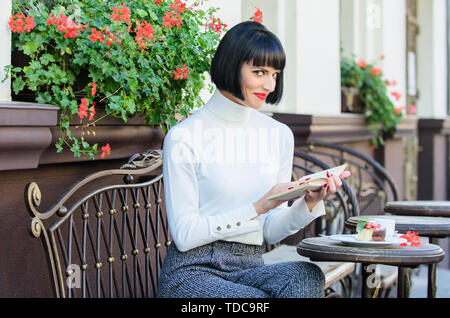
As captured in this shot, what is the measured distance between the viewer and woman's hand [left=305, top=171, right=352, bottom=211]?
2.19 meters

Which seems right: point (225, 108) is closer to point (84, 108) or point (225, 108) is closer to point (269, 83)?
point (269, 83)

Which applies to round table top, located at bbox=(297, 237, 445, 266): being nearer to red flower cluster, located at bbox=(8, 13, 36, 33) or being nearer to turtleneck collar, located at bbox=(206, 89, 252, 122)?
turtleneck collar, located at bbox=(206, 89, 252, 122)

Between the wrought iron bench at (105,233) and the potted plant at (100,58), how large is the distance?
0.61ft

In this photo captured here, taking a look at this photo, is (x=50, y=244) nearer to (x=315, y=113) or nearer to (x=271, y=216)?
(x=271, y=216)

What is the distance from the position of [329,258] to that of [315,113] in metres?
3.38

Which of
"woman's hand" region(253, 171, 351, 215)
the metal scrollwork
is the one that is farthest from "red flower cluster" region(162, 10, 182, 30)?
the metal scrollwork

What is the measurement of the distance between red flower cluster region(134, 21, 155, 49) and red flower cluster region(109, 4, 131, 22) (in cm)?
8

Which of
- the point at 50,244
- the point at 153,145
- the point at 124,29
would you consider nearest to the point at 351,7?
the point at 153,145

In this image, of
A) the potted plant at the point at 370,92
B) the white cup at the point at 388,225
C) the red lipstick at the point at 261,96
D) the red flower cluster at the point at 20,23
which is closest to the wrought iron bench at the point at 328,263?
the white cup at the point at 388,225

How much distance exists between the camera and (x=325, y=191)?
2.25m

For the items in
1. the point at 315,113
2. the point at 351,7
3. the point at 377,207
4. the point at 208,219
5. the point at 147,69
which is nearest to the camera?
the point at 208,219

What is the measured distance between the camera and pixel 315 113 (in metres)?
5.65

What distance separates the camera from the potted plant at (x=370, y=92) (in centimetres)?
661

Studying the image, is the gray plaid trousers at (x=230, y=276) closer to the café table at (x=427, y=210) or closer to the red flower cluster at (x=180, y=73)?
the red flower cluster at (x=180, y=73)
